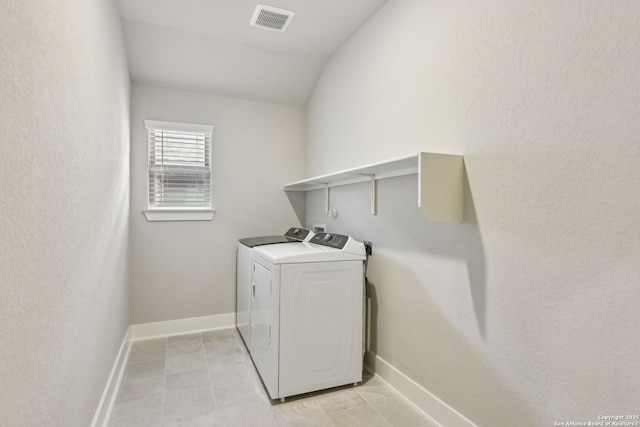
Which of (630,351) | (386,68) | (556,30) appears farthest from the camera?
(386,68)

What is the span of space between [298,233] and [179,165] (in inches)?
53.6

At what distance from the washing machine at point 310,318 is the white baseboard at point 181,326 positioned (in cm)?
117

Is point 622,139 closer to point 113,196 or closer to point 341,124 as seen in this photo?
point 341,124

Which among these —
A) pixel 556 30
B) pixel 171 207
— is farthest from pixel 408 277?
pixel 171 207

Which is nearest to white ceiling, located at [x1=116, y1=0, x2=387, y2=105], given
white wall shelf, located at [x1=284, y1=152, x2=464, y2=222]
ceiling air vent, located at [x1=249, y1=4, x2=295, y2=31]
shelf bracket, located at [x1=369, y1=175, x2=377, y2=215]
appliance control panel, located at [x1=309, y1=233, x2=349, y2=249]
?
ceiling air vent, located at [x1=249, y1=4, x2=295, y2=31]

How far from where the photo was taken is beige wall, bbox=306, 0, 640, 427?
3.69 ft

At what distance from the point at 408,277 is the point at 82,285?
1732mm

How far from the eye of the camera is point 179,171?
3.29 meters

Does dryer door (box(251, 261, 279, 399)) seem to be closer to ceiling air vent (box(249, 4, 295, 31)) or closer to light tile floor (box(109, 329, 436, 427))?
light tile floor (box(109, 329, 436, 427))

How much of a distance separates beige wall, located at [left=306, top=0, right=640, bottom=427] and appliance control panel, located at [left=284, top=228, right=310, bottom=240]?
3.15ft

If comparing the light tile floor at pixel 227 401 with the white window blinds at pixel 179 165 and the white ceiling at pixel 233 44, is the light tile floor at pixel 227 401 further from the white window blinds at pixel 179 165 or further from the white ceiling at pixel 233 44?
the white ceiling at pixel 233 44

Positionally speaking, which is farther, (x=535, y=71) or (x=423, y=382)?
(x=423, y=382)

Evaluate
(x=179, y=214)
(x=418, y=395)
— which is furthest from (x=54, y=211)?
(x=179, y=214)

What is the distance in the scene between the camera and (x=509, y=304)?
1.47 meters
